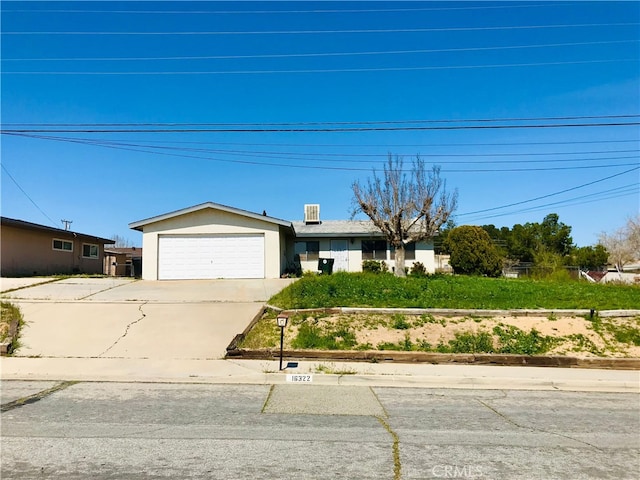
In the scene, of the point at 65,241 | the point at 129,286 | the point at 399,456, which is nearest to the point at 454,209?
the point at 129,286

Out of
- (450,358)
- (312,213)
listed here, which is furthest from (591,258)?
(450,358)

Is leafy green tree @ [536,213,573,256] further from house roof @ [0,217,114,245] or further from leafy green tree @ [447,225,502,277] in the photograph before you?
house roof @ [0,217,114,245]

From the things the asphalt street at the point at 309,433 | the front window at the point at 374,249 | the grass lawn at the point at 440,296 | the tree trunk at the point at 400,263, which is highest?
the front window at the point at 374,249

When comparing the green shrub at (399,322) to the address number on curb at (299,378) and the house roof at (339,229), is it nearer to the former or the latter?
the address number on curb at (299,378)

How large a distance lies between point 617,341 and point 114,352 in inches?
456

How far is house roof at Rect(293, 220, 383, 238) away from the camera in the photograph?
90.7 feet

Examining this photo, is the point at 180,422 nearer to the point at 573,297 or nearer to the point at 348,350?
the point at 348,350

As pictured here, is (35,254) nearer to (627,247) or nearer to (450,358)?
(450,358)

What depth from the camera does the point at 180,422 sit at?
5.54 m

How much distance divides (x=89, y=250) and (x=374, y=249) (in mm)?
19491

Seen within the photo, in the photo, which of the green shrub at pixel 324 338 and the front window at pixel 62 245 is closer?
the green shrub at pixel 324 338

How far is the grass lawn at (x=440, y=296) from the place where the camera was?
42.4 ft

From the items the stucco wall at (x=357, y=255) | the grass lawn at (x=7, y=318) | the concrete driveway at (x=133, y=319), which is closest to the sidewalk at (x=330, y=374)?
the concrete driveway at (x=133, y=319)

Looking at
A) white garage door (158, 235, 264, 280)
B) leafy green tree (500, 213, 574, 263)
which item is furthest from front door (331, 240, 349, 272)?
leafy green tree (500, 213, 574, 263)
